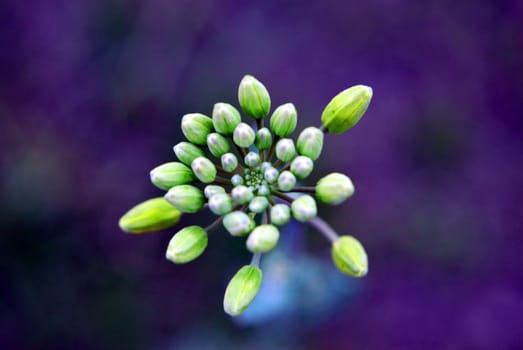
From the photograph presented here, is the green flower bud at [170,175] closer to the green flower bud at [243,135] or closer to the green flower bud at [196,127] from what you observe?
the green flower bud at [196,127]

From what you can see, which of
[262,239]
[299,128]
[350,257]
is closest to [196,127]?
[262,239]

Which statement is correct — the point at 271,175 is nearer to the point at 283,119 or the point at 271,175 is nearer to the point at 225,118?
the point at 283,119

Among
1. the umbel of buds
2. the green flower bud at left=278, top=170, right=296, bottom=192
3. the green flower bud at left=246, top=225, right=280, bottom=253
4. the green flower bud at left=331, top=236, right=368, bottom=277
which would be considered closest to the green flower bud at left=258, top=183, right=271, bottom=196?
the umbel of buds

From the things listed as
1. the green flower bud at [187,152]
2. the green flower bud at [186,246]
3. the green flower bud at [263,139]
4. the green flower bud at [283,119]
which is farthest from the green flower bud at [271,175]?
the green flower bud at [186,246]

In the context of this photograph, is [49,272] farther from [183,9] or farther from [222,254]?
[183,9]

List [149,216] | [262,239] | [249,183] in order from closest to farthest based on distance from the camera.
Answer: [262,239], [249,183], [149,216]
